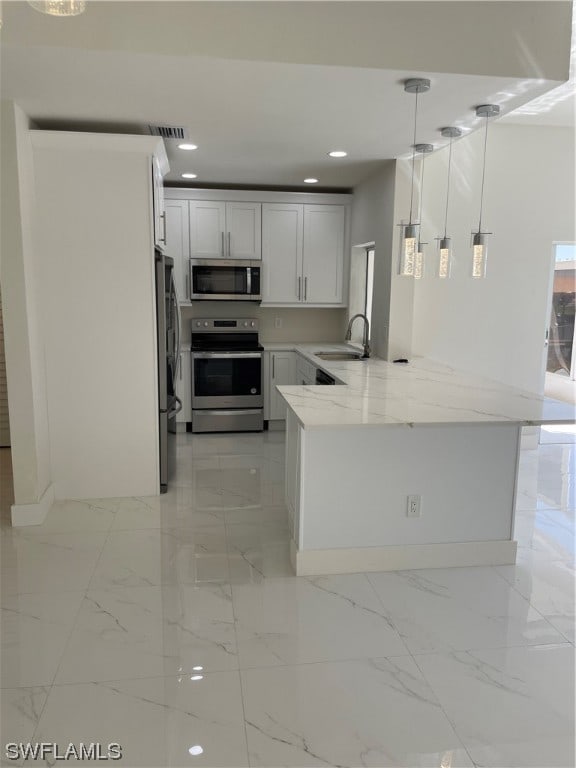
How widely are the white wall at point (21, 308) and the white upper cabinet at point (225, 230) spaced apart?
80.6 inches

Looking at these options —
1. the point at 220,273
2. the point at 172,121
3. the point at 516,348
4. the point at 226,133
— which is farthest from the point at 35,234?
the point at 516,348

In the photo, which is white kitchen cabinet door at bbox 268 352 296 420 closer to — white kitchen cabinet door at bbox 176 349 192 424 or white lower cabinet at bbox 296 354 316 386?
white lower cabinet at bbox 296 354 316 386

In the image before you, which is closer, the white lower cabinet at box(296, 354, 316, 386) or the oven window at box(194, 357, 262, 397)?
the white lower cabinet at box(296, 354, 316, 386)

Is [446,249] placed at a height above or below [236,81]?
below

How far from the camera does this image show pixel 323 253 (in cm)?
560

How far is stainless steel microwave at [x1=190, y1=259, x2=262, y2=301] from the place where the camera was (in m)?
5.35

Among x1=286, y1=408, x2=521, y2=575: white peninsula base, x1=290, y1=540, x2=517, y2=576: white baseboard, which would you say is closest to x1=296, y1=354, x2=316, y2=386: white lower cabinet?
x1=286, y1=408, x2=521, y2=575: white peninsula base

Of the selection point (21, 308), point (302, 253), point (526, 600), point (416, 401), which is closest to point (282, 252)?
point (302, 253)

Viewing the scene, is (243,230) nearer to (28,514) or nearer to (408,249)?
(408,249)

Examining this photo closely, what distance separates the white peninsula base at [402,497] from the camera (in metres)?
2.84

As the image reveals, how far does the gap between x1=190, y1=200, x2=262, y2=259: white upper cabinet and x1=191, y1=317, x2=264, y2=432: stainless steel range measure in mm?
695

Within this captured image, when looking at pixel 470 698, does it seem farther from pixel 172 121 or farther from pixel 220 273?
pixel 220 273

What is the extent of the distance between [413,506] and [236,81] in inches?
90.0

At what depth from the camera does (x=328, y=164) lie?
4.46 metres
